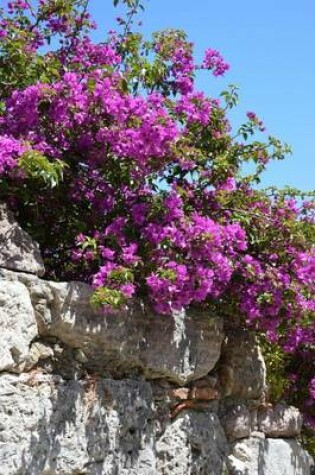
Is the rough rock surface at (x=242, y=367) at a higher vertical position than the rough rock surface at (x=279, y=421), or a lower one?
higher

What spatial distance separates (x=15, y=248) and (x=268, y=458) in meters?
2.43

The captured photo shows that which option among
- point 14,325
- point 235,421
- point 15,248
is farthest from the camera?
point 235,421

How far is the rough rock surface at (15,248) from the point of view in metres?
3.04

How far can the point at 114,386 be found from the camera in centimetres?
341

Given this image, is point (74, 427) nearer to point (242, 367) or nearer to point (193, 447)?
point (193, 447)

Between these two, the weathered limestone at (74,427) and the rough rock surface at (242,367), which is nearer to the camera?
the weathered limestone at (74,427)

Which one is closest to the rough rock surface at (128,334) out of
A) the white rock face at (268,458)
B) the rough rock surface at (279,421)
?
the white rock face at (268,458)

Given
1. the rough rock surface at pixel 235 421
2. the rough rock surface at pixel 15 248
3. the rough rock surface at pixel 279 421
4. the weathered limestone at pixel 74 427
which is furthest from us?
the rough rock surface at pixel 279 421

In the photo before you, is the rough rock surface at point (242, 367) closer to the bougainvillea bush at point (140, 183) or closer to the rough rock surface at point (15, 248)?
the bougainvillea bush at point (140, 183)

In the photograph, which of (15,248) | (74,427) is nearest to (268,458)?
(74,427)

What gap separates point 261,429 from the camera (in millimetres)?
4625

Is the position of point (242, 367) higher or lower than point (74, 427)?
higher

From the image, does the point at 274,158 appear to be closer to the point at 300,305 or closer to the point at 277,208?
the point at 277,208

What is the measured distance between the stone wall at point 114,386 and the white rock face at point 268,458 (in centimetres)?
1
